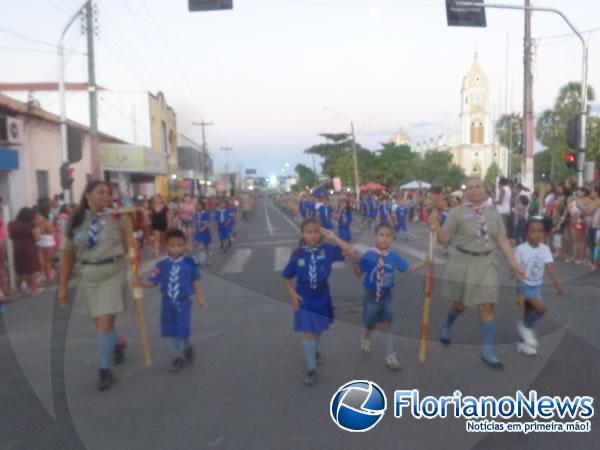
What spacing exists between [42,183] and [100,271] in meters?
17.1

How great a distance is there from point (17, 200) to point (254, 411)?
53.9ft

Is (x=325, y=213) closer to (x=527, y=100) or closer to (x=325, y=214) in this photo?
(x=325, y=214)

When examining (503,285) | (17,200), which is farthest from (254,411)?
(17,200)

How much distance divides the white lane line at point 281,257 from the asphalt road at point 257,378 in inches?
153

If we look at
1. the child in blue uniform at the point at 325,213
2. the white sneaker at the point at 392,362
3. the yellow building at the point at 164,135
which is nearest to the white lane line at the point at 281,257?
the child in blue uniform at the point at 325,213

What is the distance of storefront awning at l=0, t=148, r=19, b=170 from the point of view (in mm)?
16062

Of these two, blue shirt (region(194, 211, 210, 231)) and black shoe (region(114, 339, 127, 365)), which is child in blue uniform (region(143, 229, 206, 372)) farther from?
blue shirt (region(194, 211, 210, 231))

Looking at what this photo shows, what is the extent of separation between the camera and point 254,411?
420 cm

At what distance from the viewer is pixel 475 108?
92562 millimetres

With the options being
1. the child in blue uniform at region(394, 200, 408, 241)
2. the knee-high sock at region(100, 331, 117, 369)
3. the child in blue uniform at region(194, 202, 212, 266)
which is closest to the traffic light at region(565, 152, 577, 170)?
the child in blue uniform at region(394, 200, 408, 241)

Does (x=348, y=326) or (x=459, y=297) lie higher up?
(x=459, y=297)

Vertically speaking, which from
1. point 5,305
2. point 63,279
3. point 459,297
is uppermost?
point 63,279

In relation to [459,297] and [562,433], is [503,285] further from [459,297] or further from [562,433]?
[562,433]

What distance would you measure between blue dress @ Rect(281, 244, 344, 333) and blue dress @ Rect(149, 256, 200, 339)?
110 centimetres
